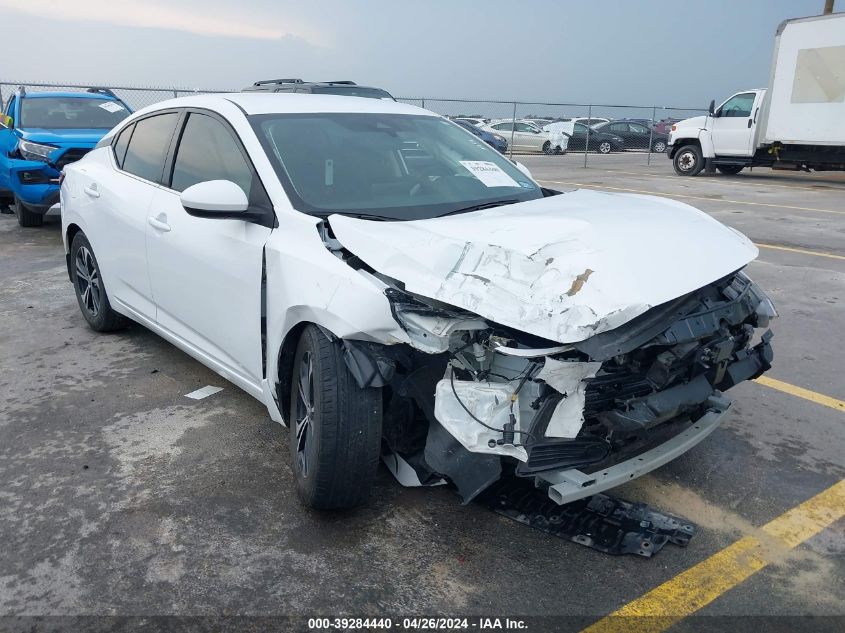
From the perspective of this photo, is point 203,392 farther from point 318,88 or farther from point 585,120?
point 585,120

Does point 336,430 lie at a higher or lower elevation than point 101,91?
lower

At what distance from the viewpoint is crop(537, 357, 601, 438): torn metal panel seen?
2438 mm

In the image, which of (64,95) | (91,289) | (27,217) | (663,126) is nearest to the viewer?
(91,289)

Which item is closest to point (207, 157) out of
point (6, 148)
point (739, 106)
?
point (6, 148)

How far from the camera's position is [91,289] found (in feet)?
17.3

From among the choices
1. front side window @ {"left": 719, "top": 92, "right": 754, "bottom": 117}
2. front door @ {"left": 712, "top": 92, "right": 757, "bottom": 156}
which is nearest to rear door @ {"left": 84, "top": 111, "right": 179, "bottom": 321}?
front door @ {"left": 712, "top": 92, "right": 757, "bottom": 156}

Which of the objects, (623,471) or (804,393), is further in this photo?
(804,393)

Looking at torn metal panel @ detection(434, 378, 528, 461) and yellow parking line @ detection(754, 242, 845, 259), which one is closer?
torn metal panel @ detection(434, 378, 528, 461)

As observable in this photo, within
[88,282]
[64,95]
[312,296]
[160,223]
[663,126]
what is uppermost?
[663,126]

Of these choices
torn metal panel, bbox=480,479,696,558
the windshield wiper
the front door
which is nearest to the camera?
torn metal panel, bbox=480,479,696,558

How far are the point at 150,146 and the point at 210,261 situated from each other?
1.38 m

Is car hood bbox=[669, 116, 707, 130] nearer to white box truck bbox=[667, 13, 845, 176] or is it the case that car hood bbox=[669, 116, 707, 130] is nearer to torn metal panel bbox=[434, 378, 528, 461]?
white box truck bbox=[667, 13, 845, 176]

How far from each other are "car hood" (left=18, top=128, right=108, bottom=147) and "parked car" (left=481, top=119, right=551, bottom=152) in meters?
19.6

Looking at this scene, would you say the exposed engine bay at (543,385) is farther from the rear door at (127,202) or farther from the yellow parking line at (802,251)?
the yellow parking line at (802,251)
